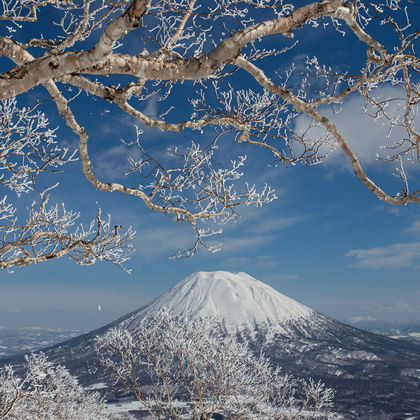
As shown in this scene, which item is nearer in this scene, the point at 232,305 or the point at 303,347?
the point at 303,347

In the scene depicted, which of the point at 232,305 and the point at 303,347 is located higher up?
the point at 232,305

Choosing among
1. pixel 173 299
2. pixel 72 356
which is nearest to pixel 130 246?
pixel 72 356

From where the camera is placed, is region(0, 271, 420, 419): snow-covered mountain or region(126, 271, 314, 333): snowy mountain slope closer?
region(0, 271, 420, 419): snow-covered mountain

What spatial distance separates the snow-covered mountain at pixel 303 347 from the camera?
301ft

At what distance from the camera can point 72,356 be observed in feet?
432

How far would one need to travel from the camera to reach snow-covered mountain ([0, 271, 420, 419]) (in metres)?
91.7

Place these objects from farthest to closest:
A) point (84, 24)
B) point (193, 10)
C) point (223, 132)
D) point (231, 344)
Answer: point (231, 344) → point (223, 132) → point (193, 10) → point (84, 24)

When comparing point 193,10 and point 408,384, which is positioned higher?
point 193,10

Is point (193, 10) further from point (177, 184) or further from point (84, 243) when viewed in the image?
point (84, 243)

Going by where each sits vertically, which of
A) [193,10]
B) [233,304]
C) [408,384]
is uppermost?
[193,10]

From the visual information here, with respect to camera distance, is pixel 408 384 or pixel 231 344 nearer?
pixel 231 344

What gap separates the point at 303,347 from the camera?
415 feet

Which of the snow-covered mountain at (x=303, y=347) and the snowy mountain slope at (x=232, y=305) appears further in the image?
the snowy mountain slope at (x=232, y=305)

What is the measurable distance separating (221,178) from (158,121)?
979mm
